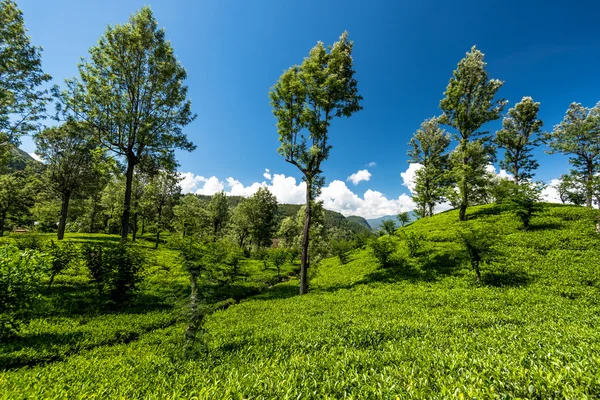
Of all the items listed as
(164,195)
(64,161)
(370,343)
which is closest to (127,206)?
(370,343)

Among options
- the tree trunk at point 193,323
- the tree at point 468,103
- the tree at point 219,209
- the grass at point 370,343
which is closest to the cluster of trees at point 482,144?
the tree at point 468,103

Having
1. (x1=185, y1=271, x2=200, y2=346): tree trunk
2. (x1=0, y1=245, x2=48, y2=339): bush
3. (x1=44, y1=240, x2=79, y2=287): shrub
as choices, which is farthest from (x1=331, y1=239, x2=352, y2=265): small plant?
(x1=0, y1=245, x2=48, y2=339): bush

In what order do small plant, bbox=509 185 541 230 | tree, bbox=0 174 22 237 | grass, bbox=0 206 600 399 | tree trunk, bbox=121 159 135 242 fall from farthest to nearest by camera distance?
tree, bbox=0 174 22 237 < small plant, bbox=509 185 541 230 < tree trunk, bbox=121 159 135 242 < grass, bbox=0 206 600 399

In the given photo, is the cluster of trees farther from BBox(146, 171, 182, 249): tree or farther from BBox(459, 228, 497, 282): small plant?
BBox(146, 171, 182, 249): tree

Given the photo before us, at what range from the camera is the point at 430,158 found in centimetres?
4194

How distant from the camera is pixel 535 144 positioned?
3897cm

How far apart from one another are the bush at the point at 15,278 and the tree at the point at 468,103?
1342 inches

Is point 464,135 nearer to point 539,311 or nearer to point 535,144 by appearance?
point 535,144

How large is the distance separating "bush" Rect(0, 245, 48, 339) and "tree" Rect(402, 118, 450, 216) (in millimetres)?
46189

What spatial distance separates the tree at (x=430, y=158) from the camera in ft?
135

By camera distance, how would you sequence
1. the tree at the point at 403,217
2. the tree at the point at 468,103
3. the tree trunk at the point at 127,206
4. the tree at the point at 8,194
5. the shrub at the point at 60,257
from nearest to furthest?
1. the shrub at the point at 60,257
2. the tree trunk at the point at 127,206
3. the tree at the point at 468,103
4. the tree at the point at 8,194
5. the tree at the point at 403,217

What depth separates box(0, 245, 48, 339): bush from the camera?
6961 mm

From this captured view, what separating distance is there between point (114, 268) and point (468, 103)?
3831cm

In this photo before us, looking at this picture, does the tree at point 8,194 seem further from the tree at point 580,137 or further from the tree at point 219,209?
the tree at point 580,137
